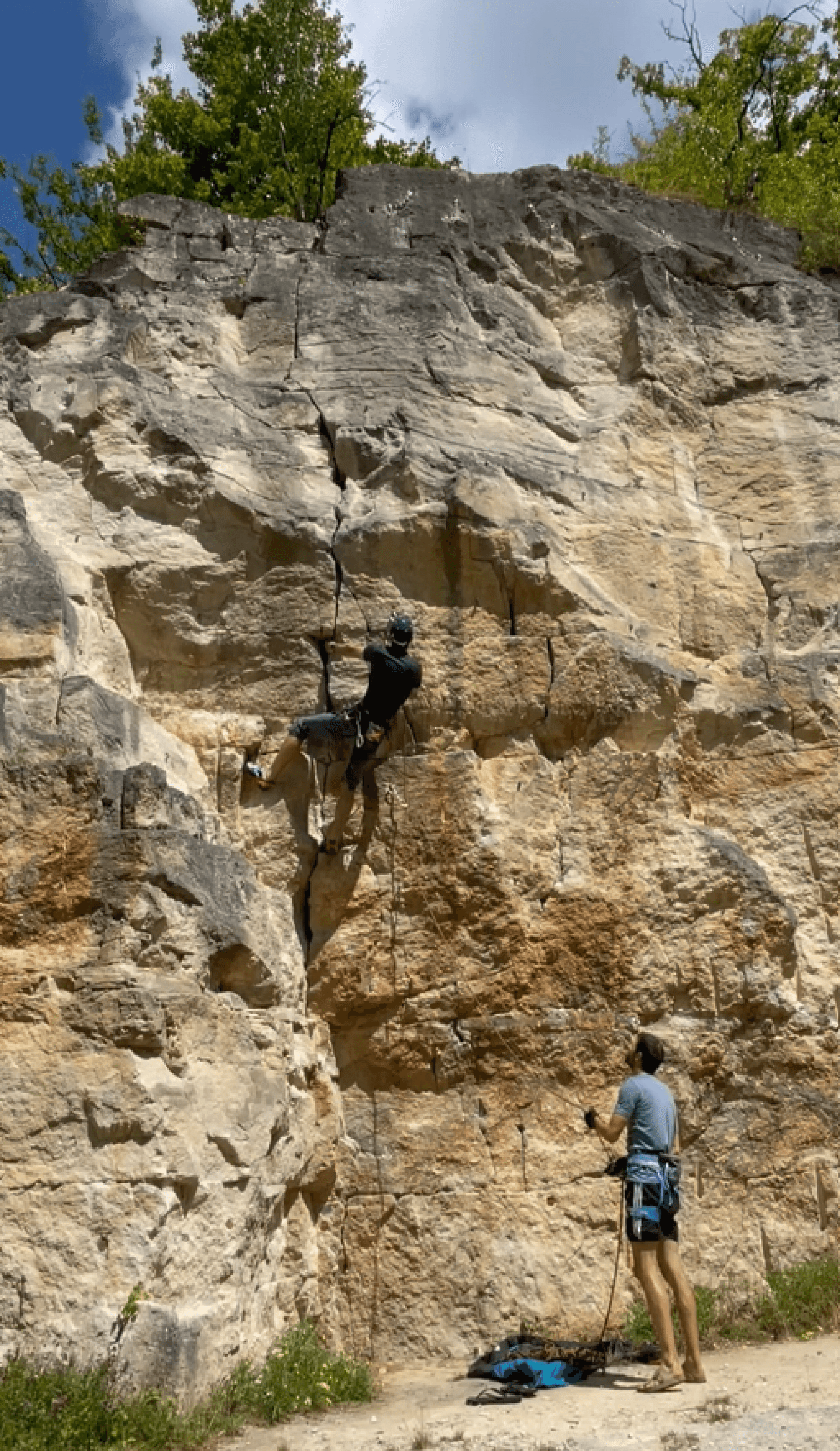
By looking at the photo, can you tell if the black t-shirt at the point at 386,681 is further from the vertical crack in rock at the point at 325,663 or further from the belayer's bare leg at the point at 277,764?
the belayer's bare leg at the point at 277,764

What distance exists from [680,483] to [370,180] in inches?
124

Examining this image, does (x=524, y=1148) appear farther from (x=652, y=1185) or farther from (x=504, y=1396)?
(x=504, y=1396)

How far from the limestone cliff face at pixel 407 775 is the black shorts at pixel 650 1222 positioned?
3.34 ft

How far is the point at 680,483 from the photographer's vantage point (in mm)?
9016

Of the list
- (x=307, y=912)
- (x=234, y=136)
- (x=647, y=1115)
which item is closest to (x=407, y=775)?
(x=307, y=912)

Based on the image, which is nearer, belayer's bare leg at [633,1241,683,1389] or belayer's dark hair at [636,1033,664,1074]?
belayer's bare leg at [633,1241,683,1389]

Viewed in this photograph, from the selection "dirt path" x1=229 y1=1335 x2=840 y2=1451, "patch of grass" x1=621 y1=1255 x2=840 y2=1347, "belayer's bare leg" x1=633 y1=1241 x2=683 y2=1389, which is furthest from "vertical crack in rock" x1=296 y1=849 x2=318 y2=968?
"patch of grass" x1=621 y1=1255 x2=840 y2=1347

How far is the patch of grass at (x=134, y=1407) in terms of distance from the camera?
5211 mm

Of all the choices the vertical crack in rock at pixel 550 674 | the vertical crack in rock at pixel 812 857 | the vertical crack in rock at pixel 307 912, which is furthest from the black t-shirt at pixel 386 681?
the vertical crack in rock at pixel 812 857

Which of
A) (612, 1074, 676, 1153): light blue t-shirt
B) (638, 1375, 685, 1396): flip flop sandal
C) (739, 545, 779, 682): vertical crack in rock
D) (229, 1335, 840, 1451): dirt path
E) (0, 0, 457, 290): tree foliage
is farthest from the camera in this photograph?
(0, 0, 457, 290): tree foliage

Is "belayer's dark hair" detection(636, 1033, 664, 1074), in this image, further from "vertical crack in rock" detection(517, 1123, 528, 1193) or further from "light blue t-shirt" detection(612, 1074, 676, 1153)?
"vertical crack in rock" detection(517, 1123, 528, 1193)

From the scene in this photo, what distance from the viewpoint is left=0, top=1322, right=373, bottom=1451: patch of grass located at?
5.21 meters

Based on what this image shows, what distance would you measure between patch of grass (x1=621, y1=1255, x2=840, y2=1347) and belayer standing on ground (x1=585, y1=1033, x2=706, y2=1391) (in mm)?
410

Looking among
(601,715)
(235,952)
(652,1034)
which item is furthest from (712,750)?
(235,952)
